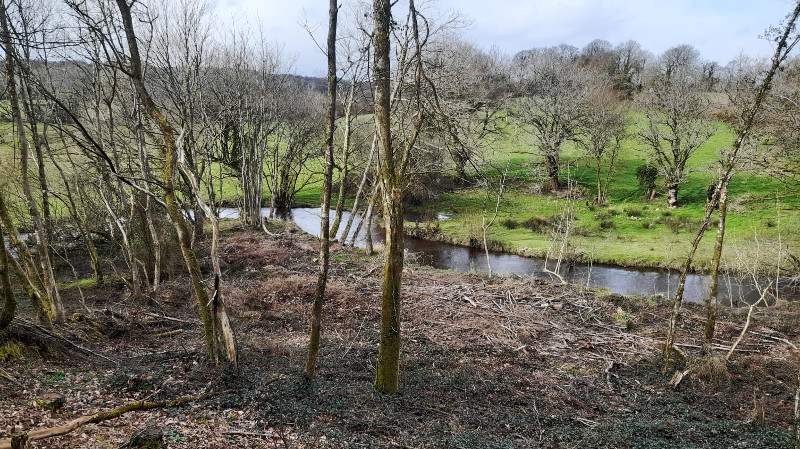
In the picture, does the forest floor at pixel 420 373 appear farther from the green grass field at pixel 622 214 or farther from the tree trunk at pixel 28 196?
the green grass field at pixel 622 214

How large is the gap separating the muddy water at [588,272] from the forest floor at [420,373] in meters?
6.60

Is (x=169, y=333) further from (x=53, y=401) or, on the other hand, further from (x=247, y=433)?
(x=247, y=433)

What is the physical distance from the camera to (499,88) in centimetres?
4547

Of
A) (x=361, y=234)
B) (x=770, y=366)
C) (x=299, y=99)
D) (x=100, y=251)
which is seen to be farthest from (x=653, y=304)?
(x=299, y=99)

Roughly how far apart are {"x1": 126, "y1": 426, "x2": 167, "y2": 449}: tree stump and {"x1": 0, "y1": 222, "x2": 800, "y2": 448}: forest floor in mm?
408

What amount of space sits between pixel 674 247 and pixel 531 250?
7.64 meters

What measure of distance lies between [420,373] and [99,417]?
5404mm

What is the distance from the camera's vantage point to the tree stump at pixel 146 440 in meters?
4.63

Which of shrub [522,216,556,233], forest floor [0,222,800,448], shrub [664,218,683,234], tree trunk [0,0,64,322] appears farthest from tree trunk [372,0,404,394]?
shrub [664,218,683,234]

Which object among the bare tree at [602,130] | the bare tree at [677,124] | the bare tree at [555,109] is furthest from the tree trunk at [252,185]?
the bare tree at [677,124]

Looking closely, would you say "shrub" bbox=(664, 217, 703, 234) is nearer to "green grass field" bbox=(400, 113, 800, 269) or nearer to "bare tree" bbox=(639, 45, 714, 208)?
"green grass field" bbox=(400, 113, 800, 269)

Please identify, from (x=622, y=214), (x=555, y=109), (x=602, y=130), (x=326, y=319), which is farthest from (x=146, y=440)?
(x=555, y=109)

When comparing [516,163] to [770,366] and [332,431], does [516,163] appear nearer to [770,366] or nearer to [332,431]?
[770,366]

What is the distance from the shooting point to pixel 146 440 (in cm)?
470
